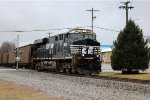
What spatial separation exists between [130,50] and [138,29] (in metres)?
2.36

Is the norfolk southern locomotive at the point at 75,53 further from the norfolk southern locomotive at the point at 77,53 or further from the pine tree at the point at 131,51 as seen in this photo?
the pine tree at the point at 131,51

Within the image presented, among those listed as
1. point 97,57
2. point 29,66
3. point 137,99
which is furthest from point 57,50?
point 137,99

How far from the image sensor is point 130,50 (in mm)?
34719

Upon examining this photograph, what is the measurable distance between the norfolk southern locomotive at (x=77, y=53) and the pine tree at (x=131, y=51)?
246 centimetres

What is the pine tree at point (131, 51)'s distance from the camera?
34.5 meters

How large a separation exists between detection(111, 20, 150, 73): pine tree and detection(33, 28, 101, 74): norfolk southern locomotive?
2.46 metres

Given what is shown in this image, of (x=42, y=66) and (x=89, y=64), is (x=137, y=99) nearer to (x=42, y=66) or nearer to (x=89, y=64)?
(x=89, y=64)

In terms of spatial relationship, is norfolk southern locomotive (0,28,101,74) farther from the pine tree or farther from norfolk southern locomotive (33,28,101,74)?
the pine tree

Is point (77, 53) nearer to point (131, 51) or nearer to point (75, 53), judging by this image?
point (75, 53)

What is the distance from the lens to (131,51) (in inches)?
1368

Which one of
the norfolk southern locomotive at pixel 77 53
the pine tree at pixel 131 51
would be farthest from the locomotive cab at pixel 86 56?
the pine tree at pixel 131 51

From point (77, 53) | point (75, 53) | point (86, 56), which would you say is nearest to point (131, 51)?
point (86, 56)

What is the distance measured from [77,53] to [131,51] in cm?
507

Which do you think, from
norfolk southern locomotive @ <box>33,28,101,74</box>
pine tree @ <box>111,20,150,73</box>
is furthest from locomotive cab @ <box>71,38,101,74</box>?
pine tree @ <box>111,20,150,73</box>
